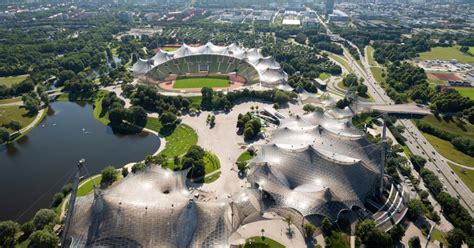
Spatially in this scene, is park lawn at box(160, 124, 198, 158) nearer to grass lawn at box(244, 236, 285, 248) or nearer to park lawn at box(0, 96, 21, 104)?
grass lawn at box(244, 236, 285, 248)

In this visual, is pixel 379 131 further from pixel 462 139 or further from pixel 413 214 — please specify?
pixel 413 214

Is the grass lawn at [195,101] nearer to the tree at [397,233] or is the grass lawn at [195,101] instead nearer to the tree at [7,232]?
the tree at [7,232]

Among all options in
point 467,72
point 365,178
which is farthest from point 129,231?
point 467,72

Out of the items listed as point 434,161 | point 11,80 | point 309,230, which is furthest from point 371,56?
point 11,80

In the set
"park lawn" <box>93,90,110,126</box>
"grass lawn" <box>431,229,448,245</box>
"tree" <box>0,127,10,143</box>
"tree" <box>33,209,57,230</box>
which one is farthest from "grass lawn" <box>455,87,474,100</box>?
"tree" <box>0,127,10,143</box>

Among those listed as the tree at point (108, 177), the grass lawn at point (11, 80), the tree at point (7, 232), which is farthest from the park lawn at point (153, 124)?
the grass lawn at point (11, 80)
